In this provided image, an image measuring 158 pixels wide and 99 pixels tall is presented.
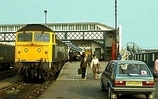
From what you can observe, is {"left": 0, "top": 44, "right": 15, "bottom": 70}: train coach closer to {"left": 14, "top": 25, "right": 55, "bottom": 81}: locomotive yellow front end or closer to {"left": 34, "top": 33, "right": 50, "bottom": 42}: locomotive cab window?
{"left": 14, "top": 25, "right": 55, "bottom": 81}: locomotive yellow front end


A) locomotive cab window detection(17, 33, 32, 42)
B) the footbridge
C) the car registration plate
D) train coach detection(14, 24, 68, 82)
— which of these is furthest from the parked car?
the footbridge

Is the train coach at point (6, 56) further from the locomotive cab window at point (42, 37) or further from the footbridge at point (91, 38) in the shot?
the footbridge at point (91, 38)

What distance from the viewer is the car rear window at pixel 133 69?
14070 mm

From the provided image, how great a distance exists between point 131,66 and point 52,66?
10.6 metres

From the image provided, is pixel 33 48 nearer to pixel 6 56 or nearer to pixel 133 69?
pixel 133 69

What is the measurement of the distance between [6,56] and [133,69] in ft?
74.0

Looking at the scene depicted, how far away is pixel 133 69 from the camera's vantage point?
1426 cm

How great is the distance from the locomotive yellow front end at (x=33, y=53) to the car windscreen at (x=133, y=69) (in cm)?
908

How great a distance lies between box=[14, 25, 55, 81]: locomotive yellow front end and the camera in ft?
74.9

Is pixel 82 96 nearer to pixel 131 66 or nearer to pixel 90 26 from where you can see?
pixel 131 66

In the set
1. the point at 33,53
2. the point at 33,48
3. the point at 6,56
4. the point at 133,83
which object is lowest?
the point at 133,83

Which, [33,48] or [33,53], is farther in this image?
[33,48]

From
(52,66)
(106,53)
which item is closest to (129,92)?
(52,66)

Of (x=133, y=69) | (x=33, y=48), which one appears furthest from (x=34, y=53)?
(x=133, y=69)
